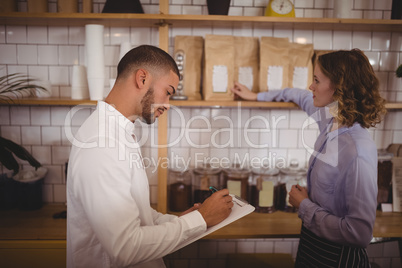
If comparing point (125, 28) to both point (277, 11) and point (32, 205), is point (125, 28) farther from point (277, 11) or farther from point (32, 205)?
point (32, 205)

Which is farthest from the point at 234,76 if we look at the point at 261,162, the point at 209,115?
the point at 261,162

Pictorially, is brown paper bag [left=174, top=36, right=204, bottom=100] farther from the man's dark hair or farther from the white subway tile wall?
the man's dark hair

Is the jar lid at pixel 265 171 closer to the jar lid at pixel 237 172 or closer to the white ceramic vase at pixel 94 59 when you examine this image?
the jar lid at pixel 237 172

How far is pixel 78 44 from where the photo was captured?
7.07ft

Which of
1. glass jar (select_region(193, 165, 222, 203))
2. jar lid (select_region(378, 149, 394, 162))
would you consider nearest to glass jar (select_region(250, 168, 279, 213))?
glass jar (select_region(193, 165, 222, 203))

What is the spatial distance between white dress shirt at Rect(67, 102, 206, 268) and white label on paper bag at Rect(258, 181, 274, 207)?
3.06ft

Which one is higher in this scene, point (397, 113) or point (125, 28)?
point (125, 28)

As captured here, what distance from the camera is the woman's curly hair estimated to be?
1.41 metres

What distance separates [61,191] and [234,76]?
1.47 meters

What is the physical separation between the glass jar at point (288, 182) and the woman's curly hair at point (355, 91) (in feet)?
2.57

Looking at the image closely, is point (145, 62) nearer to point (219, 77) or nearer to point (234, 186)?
point (219, 77)

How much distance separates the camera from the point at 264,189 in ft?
6.73

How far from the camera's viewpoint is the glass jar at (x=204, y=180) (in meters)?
2.11

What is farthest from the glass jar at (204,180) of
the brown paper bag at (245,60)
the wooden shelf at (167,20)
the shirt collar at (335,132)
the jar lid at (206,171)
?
the wooden shelf at (167,20)
